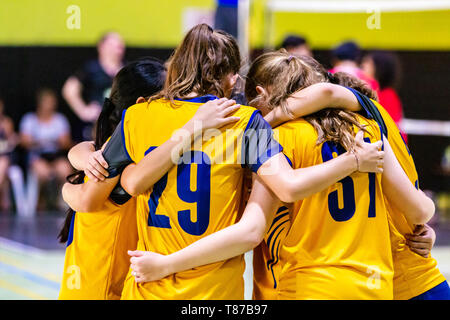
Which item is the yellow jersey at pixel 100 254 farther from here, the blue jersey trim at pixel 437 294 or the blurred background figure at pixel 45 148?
the blurred background figure at pixel 45 148

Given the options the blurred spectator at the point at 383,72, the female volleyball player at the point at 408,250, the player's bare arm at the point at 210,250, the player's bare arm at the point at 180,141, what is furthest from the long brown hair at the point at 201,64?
the blurred spectator at the point at 383,72

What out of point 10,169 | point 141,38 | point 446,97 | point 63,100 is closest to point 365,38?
point 446,97

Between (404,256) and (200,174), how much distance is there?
0.95m

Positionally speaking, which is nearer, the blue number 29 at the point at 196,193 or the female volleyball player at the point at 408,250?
the blue number 29 at the point at 196,193

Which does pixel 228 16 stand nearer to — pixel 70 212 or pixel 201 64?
pixel 70 212

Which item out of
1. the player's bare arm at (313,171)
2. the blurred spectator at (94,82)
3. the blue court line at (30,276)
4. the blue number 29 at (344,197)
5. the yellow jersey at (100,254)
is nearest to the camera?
the player's bare arm at (313,171)

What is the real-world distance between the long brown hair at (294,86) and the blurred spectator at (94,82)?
6.96m

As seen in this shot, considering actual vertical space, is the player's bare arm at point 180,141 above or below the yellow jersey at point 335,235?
above

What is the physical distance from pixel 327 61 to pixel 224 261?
8.57m

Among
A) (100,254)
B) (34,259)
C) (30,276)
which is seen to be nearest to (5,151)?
(34,259)

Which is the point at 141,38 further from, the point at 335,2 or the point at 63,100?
the point at 335,2

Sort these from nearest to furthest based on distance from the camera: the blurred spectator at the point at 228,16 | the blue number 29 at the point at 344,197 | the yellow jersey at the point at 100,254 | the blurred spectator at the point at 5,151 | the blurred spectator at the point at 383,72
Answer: the blue number 29 at the point at 344,197
the yellow jersey at the point at 100,254
the blurred spectator at the point at 228,16
the blurred spectator at the point at 383,72
the blurred spectator at the point at 5,151

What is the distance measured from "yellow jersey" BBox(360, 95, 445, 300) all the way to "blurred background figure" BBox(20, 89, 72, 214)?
7876 mm

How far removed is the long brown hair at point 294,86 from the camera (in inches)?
84.7
